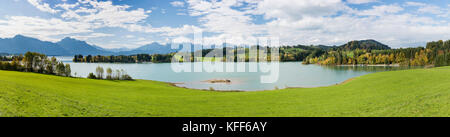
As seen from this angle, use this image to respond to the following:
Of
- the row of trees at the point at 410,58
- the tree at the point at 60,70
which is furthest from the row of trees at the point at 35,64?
the row of trees at the point at 410,58

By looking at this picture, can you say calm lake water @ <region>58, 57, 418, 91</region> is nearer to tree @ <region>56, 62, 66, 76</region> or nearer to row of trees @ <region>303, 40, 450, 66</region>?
tree @ <region>56, 62, 66, 76</region>

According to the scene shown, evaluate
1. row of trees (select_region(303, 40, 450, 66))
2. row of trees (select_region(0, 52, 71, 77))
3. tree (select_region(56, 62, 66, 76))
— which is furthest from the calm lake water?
row of trees (select_region(303, 40, 450, 66))

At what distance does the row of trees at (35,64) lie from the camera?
5033 cm

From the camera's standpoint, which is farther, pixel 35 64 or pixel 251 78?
pixel 251 78

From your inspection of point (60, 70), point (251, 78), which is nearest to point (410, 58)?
point (251, 78)

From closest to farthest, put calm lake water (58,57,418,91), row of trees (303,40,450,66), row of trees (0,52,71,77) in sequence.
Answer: row of trees (0,52,71,77), calm lake water (58,57,418,91), row of trees (303,40,450,66)

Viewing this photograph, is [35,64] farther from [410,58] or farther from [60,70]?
[410,58]

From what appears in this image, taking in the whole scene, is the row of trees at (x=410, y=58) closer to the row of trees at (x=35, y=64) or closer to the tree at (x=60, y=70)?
the tree at (x=60, y=70)

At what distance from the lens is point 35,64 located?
54.5 meters

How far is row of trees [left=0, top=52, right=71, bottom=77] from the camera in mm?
50325

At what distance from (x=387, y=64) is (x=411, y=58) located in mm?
12233

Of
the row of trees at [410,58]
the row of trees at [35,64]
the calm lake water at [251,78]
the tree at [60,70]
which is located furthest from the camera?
the row of trees at [410,58]
